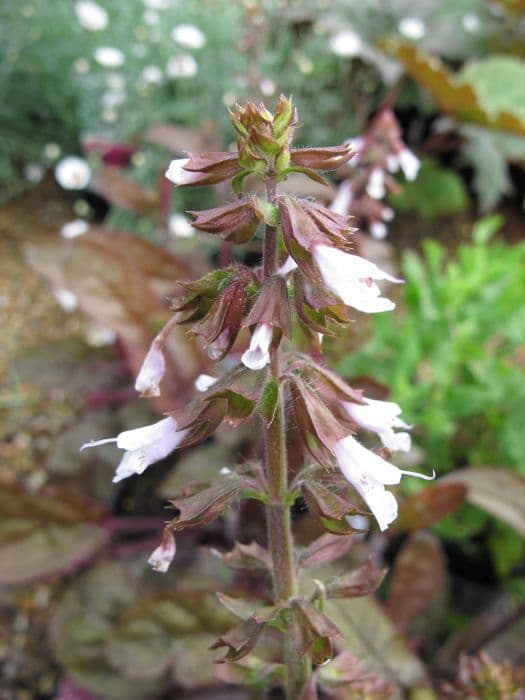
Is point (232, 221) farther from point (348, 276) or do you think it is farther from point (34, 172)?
point (34, 172)

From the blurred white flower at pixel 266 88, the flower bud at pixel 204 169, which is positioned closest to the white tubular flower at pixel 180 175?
the flower bud at pixel 204 169

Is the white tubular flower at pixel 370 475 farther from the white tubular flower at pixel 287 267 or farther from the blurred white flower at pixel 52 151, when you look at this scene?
the blurred white flower at pixel 52 151

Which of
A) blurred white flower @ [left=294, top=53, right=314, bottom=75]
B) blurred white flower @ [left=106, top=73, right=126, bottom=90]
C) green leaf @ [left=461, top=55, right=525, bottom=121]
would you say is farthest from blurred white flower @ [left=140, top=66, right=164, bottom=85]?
green leaf @ [left=461, top=55, right=525, bottom=121]

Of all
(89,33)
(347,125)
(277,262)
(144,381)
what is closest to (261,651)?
(144,381)

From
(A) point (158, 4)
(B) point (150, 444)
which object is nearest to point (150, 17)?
(A) point (158, 4)

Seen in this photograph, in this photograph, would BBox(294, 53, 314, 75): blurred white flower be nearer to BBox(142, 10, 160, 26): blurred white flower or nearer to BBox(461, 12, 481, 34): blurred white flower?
BBox(142, 10, 160, 26): blurred white flower

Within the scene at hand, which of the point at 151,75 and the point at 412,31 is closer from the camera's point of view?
the point at 151,75
